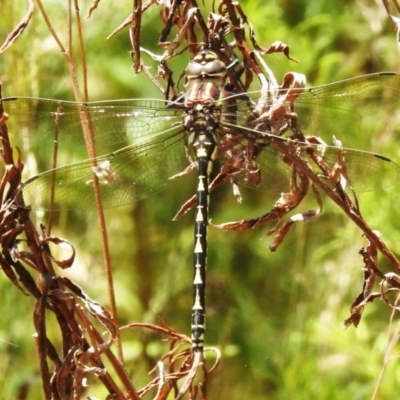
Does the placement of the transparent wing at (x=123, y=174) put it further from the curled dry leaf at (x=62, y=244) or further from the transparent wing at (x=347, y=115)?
the curled dry leaf at (x=62, y=244)

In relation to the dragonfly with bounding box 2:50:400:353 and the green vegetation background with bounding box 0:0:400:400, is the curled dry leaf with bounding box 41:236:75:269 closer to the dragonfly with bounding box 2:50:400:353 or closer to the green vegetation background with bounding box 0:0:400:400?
the dragonfly with bounding box 2:50:400:353

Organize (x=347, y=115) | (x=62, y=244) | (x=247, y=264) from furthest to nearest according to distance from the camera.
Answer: (x=247, y=264), (x=347, y=115), (x=62, y=244)

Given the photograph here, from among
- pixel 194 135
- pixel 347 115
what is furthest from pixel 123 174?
pixel 347 115

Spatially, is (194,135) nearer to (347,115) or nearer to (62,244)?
(347,115)

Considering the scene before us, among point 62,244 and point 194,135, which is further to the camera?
point 194,135

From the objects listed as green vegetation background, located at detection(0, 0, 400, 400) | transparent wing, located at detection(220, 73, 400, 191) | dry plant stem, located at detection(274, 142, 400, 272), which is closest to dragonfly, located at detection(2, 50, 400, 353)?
transparent wing, located at detection(220, 73, 400, 191)
